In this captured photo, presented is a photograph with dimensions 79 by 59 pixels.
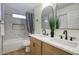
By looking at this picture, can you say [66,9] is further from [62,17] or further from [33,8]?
[33,8]

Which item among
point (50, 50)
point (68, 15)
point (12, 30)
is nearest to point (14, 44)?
point (12, 30)

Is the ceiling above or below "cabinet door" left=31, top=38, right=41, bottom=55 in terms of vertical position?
above

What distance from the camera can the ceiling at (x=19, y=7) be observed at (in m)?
1.33

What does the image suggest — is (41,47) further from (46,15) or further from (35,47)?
(46,15)

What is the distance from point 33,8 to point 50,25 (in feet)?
1.25

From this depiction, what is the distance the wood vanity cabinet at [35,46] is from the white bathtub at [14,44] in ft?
0.27

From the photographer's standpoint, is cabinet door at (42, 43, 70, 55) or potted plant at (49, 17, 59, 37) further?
potted plant at (49, 17, 59, 37)

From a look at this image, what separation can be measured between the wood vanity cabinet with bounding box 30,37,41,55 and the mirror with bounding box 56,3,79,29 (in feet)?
1.49

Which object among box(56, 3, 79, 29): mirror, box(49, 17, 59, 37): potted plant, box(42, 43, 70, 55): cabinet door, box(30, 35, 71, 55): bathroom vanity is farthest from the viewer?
box(49, 17, 59, 37): potted plant

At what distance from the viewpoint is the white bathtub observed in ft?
4.47

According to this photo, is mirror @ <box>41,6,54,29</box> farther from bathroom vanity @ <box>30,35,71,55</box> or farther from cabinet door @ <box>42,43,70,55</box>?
cabinet door @ <box>42,43,70,55</box>

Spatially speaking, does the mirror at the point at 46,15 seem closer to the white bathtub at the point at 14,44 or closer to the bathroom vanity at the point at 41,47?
the bathroom vanity at the point at 41,47

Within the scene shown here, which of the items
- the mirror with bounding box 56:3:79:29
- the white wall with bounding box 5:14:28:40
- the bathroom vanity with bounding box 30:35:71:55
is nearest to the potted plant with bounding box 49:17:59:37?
the mirror with bounding box 56:3:79:29

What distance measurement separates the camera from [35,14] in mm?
1406
